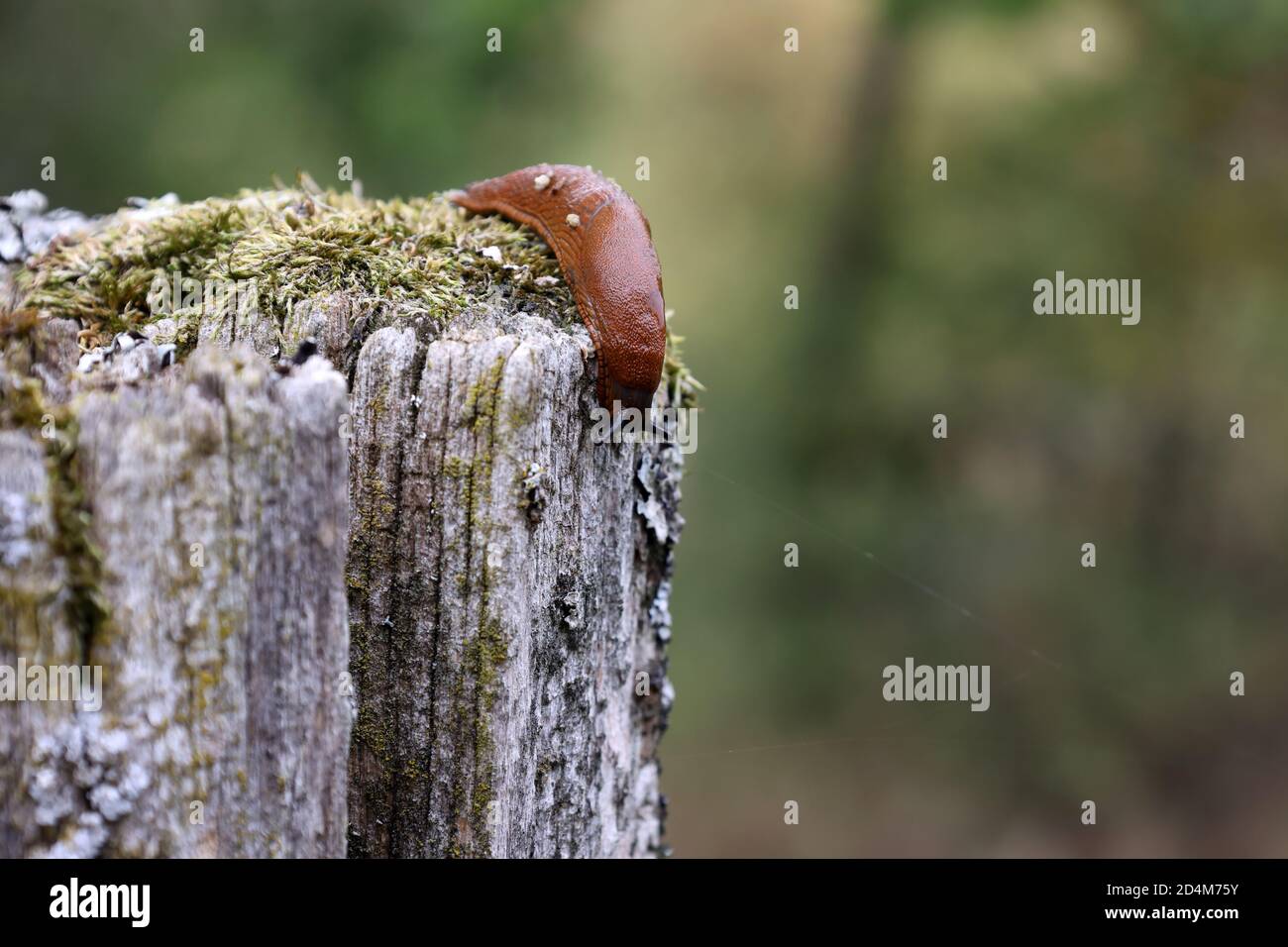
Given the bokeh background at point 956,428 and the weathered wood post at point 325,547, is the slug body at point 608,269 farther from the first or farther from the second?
the bokeh background at point 956,428

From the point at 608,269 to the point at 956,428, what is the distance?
5.29 metres

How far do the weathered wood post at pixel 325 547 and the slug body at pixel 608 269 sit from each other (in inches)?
2.7

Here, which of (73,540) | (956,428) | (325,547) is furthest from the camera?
(956,428)

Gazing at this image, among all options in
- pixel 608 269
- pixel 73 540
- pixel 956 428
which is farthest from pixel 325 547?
pixel 956 428

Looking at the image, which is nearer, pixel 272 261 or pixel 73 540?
pixel 73 540

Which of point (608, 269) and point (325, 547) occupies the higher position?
point (608, 269)

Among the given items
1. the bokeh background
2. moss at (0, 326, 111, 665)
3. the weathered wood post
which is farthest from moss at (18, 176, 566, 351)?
the bokeh background

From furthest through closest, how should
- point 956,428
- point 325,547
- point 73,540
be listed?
point 956,428 < point 325,547 < point 73,540

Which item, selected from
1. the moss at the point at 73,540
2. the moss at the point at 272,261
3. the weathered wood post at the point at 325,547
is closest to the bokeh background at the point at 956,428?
the moss at the point at 272,261

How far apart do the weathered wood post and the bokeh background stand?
4066 mm

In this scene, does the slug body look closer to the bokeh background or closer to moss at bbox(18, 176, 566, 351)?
moss at bbox(18, 176, 566, 351)

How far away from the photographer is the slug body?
2.00 meters

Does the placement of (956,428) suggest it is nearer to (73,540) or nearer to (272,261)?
(272,261)

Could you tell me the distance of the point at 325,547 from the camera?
1471 millimetres
